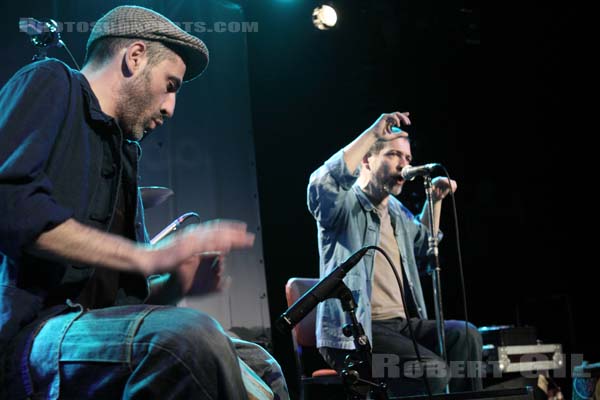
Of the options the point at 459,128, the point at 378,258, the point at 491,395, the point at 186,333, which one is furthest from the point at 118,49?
the point at 459,128

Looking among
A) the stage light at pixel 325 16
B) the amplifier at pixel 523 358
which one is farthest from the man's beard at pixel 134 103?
the stage light at pixel 325 16

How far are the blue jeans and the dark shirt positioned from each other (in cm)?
13

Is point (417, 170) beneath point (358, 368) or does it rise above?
above

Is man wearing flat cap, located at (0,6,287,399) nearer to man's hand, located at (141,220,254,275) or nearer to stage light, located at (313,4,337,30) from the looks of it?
man's hand, located at (141,220,254,275)

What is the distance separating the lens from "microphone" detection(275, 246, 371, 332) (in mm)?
2445

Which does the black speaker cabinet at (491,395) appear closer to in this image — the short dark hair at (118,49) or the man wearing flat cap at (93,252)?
the man wearing flat cap at (93,252)

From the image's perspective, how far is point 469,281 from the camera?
25.0 feet

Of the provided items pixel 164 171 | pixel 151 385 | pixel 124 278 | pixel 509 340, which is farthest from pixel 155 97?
pixel 509 340

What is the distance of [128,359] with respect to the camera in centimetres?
121

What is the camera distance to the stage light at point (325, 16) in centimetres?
605

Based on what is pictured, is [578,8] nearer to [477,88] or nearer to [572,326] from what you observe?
[477,88]

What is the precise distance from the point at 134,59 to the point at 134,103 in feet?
0.43

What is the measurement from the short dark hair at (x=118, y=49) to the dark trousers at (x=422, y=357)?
2.36 metres

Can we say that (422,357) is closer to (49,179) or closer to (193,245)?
(193,245)
